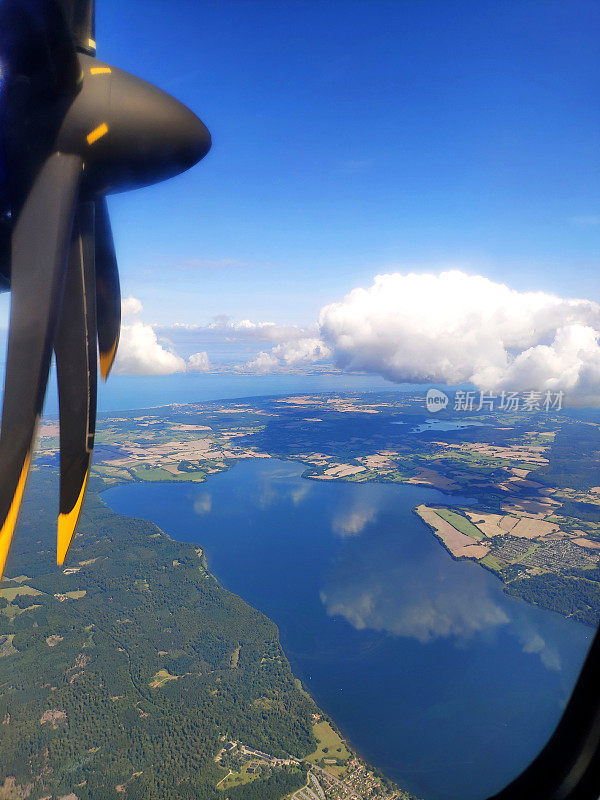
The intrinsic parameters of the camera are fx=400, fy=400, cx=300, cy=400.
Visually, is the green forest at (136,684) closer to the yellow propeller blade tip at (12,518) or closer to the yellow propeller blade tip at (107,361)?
the yellow propeller blade tip at (107,361)

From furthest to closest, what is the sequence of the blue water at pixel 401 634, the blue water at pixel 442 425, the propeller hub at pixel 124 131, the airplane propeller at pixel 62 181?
the blue water at pixel 442 425, the blue water at pixel 401 634, the propeller hub at pixel 124 131, the airplane propeller at pixel 62 181

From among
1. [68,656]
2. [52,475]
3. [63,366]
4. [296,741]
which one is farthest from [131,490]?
[63,366]

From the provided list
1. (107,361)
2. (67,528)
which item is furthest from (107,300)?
(67,528)

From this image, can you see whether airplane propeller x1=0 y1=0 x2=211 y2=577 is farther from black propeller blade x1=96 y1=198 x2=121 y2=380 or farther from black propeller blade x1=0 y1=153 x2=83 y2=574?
black propeller blade x1=96 y1=198 x2=121 y2=380

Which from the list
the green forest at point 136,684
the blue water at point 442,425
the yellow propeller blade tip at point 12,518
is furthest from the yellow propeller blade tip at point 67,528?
the blue water at point 442,425

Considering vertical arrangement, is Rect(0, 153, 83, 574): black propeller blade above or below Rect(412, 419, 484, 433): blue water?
above

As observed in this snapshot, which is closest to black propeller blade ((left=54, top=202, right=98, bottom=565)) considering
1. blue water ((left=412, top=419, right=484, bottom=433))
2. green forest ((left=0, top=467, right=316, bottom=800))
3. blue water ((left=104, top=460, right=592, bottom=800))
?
blue water ((left=104, top=460, right=592, bottom=800))
